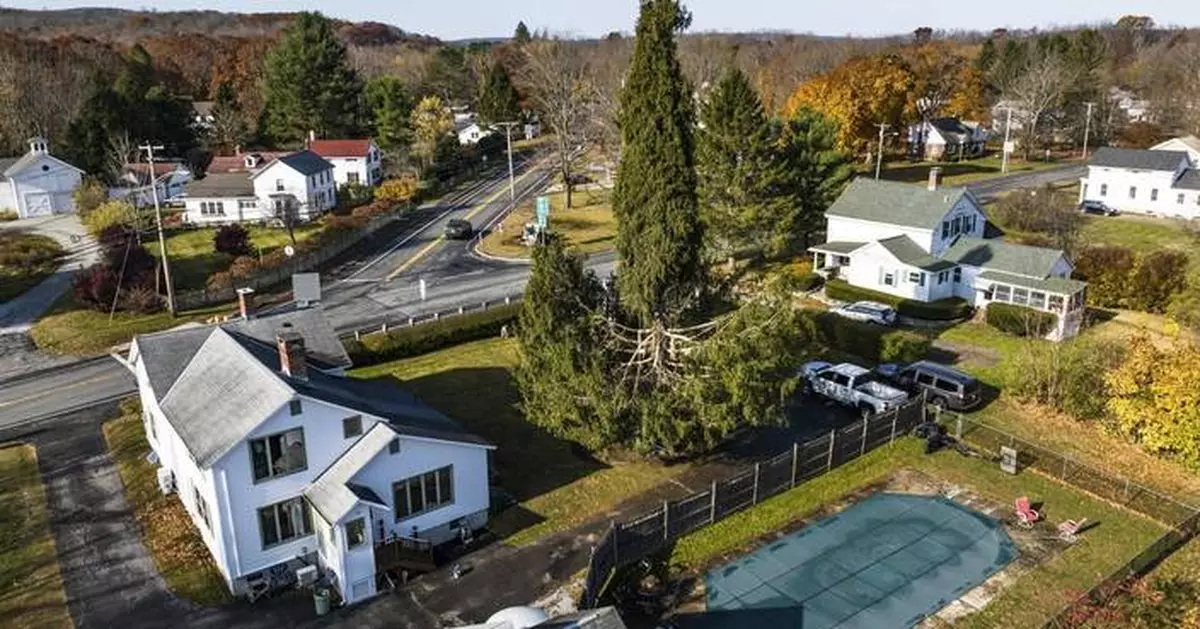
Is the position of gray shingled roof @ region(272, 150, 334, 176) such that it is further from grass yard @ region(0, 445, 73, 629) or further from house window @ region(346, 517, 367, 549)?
house window @ region(346, 517, 367, 549)

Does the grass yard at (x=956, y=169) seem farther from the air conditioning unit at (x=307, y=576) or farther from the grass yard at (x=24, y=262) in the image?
the air conditioning unit at (x=307, y=576)

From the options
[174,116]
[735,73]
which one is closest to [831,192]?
→ [735,73]

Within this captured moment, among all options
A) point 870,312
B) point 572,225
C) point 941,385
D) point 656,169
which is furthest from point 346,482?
point 572,225

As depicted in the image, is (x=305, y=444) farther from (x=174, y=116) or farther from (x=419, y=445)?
(x=174, y=116)

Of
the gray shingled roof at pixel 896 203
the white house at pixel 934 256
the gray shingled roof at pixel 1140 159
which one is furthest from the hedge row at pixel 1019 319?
the gray shingled roof at pixel 1140 159

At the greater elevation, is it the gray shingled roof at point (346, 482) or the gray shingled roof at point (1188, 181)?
the gray shingled roof at point (1188, 181)
